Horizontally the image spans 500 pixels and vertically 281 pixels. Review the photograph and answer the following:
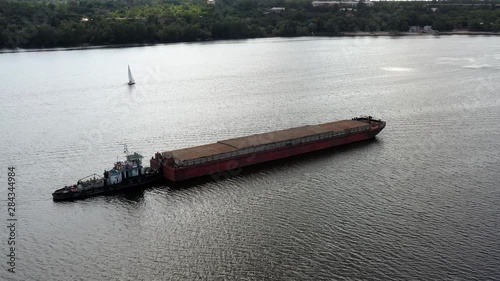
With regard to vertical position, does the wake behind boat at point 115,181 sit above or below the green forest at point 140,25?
below

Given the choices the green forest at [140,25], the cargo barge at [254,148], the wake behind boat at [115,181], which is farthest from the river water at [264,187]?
the green forest at [140,25]

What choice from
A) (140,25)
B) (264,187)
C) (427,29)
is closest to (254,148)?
(264,187)

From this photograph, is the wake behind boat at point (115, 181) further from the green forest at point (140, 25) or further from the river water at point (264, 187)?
the green forest at point (140, 25)

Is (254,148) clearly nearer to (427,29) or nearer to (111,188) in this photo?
(111,188)

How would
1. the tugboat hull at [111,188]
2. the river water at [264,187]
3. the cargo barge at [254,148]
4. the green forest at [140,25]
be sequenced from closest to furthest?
the river water at [264,187] < the tugboat hull at [111,188] < the cargo barge at [254,148] < the green forest at [140,25]

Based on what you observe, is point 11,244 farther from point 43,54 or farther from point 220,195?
point 43,54
